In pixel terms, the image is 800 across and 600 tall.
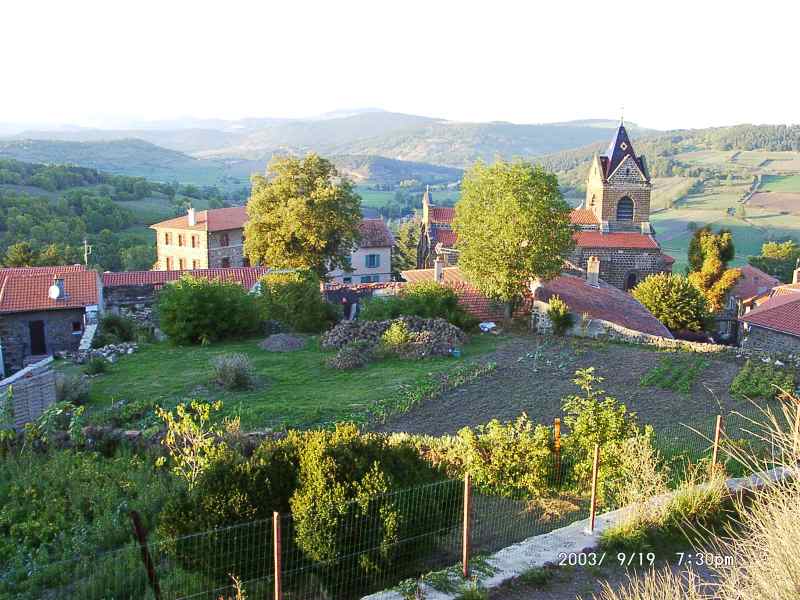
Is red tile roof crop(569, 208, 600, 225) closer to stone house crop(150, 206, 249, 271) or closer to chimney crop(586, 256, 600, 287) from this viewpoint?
chimney crop(586, 256, 600, 287)

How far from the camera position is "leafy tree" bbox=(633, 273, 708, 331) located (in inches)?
1201

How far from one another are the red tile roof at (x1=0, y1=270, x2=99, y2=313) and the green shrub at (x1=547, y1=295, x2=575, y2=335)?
669 inches

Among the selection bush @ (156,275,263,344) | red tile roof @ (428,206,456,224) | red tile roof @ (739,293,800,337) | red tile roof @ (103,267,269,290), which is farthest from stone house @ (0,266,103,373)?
red tile roof @ (739,293,800,337)

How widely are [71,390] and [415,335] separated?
953cm

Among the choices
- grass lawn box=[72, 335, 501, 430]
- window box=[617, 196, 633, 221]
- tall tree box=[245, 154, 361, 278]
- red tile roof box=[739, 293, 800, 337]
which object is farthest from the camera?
window box=[617, 196, 633, 221]

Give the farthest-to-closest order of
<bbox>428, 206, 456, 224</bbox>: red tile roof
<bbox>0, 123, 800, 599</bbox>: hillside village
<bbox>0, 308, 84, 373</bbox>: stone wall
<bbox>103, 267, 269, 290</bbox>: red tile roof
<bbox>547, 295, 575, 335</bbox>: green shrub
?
<bbox>428, 206, 456, 224</bbox>: red tile roof → <bbox>103, 267, 269, 290</bbox>: red tile roof → <bbox>0, 308, 84, 373</bbox>: stone wall → <bbox>547, 295, 575, 335</bbox>: green shrub → <bbox>0, 123, 800, 599</bbox>: hillside village

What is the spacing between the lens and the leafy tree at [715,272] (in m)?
36.6

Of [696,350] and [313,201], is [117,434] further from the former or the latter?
[313,201]

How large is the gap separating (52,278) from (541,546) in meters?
24.0

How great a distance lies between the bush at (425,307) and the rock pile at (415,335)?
107cm

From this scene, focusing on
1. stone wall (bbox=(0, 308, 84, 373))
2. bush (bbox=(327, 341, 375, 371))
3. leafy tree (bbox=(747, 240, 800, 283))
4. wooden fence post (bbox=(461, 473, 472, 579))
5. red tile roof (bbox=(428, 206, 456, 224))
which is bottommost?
leafy tree (bbox=(747, 240, 800, 283))

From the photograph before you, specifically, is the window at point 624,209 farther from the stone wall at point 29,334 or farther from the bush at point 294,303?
the stone wall at point 29,334

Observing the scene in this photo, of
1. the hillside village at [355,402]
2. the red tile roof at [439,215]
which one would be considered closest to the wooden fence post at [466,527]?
the hillside village at [355,402]

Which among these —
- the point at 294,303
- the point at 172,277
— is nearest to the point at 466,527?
the point at 294,303
